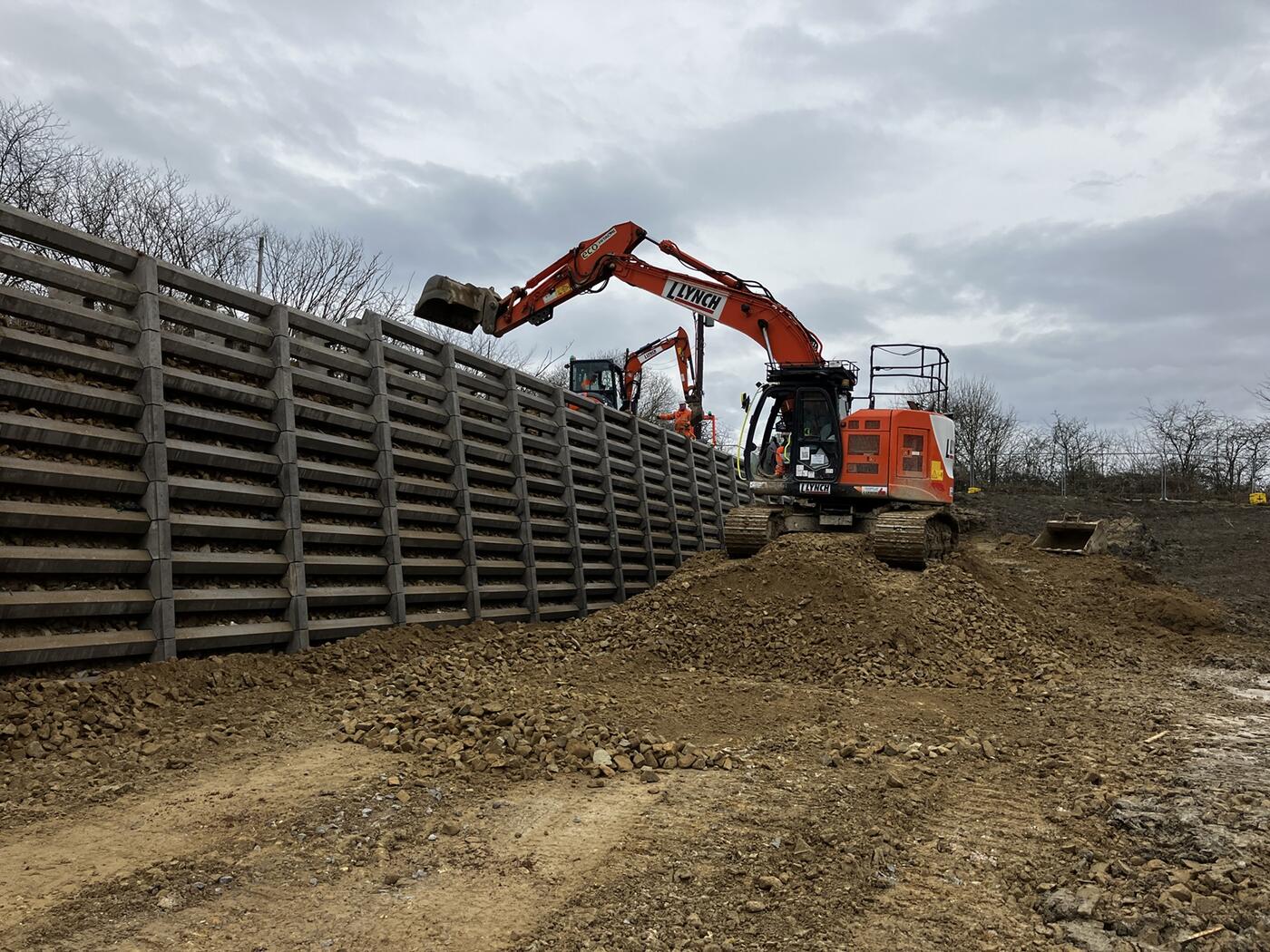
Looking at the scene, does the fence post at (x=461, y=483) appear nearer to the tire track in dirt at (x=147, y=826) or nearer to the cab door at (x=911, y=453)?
the tire track in dirt at (x=147, y=826)

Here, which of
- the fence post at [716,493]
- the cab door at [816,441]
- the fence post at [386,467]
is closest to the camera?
the fence post at [386,467]

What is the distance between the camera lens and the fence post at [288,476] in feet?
20.7

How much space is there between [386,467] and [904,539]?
620 cm

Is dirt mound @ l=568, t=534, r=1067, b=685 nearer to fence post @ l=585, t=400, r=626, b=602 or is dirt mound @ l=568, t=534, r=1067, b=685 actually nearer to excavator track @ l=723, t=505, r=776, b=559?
excavator track @ l=723, t=505, r=776, b=559

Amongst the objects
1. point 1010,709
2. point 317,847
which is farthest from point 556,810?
point 1010,709

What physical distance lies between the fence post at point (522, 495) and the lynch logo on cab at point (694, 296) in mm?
3040

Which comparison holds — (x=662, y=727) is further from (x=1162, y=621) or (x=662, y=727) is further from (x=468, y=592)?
(x=1162, y=621)

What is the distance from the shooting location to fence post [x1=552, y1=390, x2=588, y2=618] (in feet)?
34.6

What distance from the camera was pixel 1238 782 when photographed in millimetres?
4582

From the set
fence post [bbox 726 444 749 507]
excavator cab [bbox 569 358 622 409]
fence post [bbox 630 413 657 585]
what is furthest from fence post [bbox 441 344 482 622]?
fence post [bbox 726 444 749 507]

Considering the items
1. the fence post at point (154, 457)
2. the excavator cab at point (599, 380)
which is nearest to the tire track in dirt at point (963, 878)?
the fence post at point (154, 457)

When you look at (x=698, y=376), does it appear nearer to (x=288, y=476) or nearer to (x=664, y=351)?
(x=664, y=351)

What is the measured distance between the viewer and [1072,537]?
1728 cm

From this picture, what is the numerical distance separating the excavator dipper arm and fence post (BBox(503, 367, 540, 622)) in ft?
5.74
